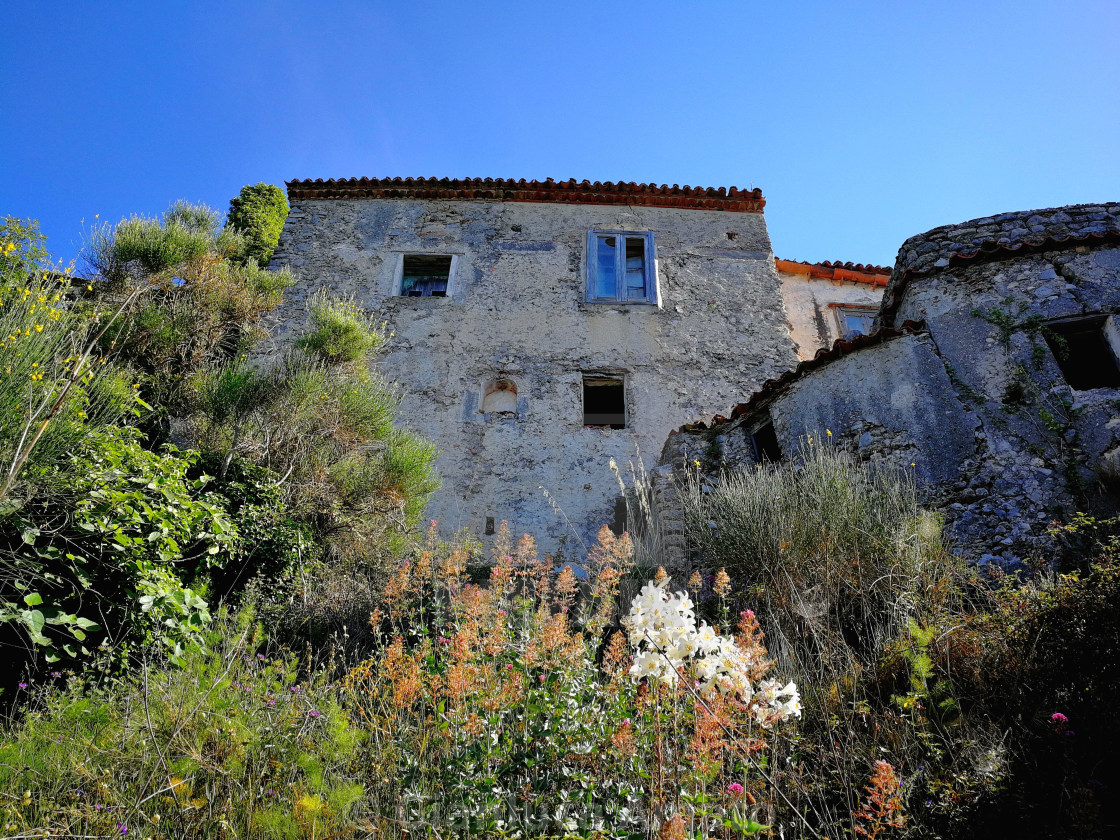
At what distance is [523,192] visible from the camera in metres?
12.0

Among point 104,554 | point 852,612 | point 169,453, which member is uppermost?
point 169,453

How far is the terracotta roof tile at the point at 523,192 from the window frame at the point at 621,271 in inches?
33.0

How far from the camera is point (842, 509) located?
15.6 ft

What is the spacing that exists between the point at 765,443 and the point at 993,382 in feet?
7.26

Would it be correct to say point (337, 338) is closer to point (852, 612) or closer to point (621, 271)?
point (621, 271)

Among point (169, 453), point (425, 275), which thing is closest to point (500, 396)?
point (425, 275)

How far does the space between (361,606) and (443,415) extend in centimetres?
427

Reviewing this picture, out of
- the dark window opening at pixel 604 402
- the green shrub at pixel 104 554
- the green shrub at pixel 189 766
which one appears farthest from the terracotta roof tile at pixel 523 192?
the green shrub at pixel 189 766

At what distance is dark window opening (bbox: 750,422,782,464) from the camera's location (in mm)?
6793

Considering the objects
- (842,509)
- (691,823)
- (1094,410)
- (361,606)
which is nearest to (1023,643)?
(842,509)

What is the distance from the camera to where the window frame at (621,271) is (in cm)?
1077

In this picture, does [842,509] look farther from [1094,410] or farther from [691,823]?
[691,823]

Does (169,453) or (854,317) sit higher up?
(854,317)

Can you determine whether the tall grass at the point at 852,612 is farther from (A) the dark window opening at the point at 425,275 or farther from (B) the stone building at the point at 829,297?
(B) the stone building at the point at 829,297
